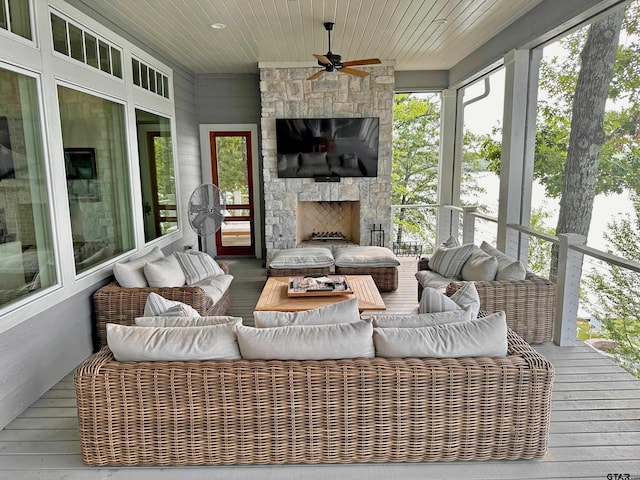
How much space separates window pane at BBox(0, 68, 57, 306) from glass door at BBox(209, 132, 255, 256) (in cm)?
412

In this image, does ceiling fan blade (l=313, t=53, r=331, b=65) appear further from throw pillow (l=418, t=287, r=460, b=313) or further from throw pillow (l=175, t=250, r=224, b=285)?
throw pillow (l=418, t=287, r=460, b=313)

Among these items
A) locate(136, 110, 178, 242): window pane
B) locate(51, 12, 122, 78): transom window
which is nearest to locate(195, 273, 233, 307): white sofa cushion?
locate(136, 110, 178, 242): window pane

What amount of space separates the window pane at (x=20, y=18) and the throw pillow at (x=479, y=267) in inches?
155

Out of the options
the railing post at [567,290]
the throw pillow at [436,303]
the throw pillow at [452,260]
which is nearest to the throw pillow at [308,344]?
the throw pillow at [436,303]

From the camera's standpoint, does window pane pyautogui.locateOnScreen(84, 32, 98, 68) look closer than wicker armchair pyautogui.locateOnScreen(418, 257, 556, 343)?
No

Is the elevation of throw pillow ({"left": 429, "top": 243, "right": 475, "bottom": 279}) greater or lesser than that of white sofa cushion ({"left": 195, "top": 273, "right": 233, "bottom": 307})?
greater

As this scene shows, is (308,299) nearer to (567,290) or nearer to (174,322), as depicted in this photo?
(174,322)

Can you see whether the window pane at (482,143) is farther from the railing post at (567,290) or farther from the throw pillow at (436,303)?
the throw pillow at (436,303)

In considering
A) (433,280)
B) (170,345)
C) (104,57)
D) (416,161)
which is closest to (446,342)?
(170,345)

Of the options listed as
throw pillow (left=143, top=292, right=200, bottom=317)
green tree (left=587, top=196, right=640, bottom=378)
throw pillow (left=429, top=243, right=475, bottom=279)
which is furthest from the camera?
green tree (left=587, top=196, right=640, bottom=378)

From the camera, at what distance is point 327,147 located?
21.6ft

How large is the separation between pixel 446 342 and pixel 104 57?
3.92m

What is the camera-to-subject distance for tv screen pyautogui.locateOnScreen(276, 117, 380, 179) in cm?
650

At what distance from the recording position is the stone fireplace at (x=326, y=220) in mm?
7230
